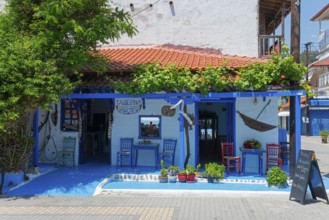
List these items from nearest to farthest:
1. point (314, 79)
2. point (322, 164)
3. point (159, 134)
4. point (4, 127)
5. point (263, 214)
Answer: point (263, 214)
point (4, 127)
point (159, 134)
point (322, 164)
point (314, 79)

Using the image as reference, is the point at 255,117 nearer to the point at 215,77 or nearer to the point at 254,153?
the point at 254,153

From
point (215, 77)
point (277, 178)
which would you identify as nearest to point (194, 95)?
point (215, 77)

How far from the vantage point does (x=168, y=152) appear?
13.1m

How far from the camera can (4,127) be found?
9.90 metres

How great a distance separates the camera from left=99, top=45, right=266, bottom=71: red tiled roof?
12078 mm

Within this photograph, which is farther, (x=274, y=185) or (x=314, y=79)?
(x=314, y=79)

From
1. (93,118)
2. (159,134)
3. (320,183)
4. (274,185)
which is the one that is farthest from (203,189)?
(93,118)

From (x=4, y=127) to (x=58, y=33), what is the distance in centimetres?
295

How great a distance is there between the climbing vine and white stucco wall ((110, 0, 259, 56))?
17.9 feet

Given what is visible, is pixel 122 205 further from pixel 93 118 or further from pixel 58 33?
pixel 93 118

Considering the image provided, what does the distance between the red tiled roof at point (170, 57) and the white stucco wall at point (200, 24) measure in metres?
0.46

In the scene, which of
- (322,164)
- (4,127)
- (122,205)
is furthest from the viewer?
(322,164)

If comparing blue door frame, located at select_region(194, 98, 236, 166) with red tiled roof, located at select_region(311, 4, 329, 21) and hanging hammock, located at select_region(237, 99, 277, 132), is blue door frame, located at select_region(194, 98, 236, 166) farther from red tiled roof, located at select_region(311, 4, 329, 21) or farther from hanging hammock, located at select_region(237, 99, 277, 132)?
red tiled roof, located at select_region(311, 4, 329, 21)

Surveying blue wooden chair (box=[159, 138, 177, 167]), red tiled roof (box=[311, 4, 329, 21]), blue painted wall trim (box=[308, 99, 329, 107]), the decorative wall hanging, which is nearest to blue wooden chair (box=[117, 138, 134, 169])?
blue wooden chair (box=[159, 138, 177, 167])
